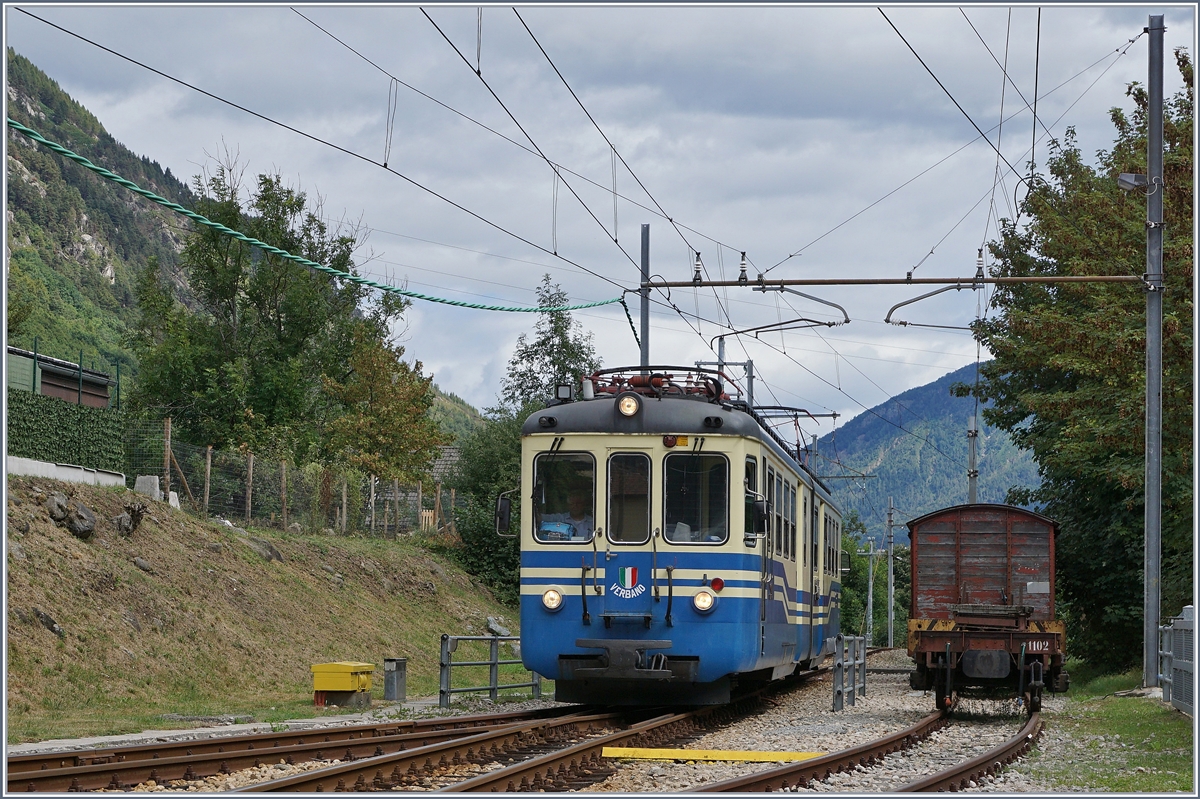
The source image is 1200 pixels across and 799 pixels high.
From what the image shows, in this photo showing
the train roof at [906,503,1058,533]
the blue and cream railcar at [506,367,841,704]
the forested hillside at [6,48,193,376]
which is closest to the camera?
Result: the blue and cream railcar at [506,367,841,704]

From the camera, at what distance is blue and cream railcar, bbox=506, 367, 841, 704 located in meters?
13.1

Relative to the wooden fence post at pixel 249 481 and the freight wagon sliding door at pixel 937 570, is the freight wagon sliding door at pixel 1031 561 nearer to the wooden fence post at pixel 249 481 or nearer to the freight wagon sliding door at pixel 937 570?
the freight wagon sliding door at pixel 937 570

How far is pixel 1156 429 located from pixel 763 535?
8.19 meters

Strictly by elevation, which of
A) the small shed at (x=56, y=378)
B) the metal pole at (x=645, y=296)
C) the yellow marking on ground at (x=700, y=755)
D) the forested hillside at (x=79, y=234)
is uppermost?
the forested hillside at (x=79, y=234)

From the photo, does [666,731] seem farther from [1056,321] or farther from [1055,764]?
[1056,321]

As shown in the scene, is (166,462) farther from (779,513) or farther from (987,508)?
(987,508)

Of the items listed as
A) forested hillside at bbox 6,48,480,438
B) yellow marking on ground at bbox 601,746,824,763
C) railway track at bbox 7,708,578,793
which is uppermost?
forested hillside at bbox 6,48,480,438

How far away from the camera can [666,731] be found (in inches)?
506

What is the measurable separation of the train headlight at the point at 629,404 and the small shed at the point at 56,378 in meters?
15.3

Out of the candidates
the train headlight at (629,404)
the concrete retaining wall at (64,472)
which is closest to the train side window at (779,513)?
the train headlight at (629,404)

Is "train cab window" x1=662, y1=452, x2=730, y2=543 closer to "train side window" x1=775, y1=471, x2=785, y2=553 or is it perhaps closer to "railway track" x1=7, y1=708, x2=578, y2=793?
"train side window" x1=775, y1=471, x2=785, y2=553

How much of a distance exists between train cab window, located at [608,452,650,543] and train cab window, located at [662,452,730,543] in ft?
0.65

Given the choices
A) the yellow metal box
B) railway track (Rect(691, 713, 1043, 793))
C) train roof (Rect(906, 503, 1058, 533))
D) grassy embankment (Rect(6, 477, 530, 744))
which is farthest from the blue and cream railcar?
train roof (Rect(906, 503, 1058, 533))

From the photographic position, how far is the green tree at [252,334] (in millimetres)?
38812
